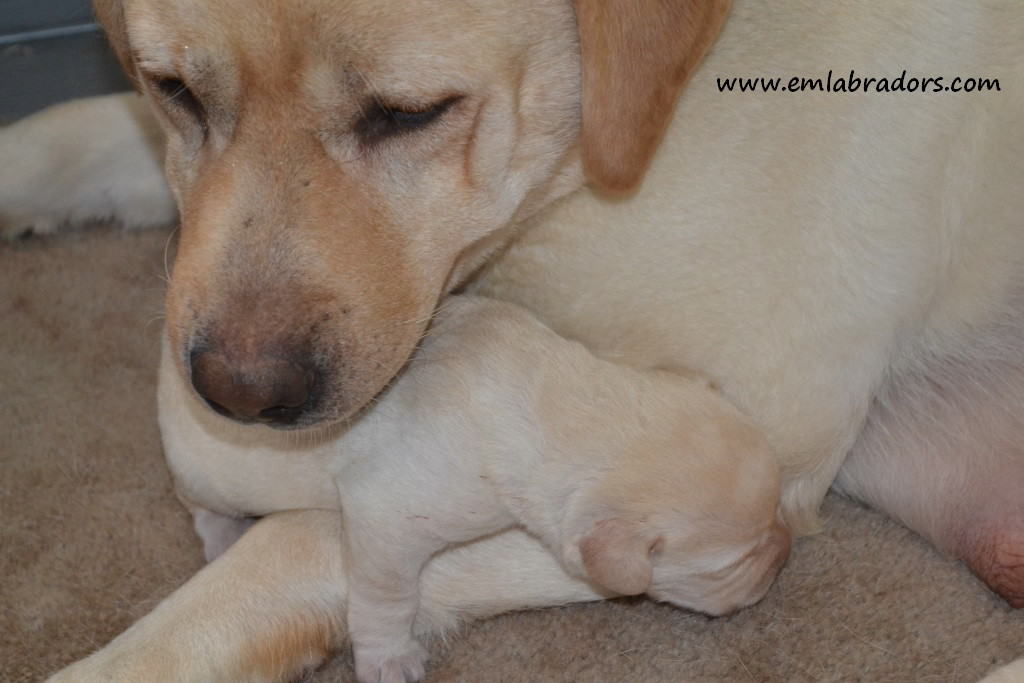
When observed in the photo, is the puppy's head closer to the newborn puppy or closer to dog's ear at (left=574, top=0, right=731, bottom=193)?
the newborn puppy

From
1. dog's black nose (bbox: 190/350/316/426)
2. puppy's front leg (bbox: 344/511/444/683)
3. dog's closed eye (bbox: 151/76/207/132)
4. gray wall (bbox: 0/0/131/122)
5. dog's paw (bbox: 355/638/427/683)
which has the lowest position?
gray wall (bbox: 0/0/131/122)

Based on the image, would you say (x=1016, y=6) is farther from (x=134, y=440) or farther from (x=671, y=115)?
(x=134, y=440)

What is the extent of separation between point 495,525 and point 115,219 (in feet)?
5.14

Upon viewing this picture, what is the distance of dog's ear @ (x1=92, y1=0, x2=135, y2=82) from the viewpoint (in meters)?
2.49

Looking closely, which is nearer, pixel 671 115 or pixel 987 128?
pixel 671 115

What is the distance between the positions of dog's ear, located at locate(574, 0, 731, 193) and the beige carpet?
0.81 meters

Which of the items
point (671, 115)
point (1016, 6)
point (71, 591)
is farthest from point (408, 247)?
point (1016, 6)

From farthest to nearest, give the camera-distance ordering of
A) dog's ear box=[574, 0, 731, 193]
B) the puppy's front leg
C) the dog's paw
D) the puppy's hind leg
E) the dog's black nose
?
1. the puppy's hind leg
2. the dog's paw
3. the puppy's front leg
4. dog's ear box=[574, 0, 731, 193]
5. the dog's black nose

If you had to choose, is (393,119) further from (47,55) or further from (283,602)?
(47,55)

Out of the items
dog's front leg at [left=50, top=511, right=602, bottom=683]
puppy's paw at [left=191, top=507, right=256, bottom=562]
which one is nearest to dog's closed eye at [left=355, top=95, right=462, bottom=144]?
dog's front leg at [left=50, top=511, right=602, bottom=683]

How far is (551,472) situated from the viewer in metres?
2.23

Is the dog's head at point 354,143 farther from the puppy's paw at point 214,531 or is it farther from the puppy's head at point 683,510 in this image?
the puppy's paw at point 214,531

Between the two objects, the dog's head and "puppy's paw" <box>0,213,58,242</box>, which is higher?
the dog's head

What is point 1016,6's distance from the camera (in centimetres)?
244
